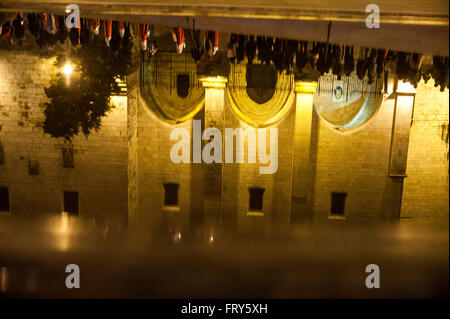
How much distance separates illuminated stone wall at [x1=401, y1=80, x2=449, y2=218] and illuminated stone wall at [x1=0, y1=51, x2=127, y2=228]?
738 centimetres

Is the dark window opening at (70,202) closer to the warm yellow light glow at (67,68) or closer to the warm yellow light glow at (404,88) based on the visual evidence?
the warm yellow light glow at (67,68)

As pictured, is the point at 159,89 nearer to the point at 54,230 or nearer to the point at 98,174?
the point at 98,174

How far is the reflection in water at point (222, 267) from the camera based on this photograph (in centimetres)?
635

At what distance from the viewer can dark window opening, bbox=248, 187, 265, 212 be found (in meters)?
13.0

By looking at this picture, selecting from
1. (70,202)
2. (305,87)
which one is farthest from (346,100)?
(70,202)

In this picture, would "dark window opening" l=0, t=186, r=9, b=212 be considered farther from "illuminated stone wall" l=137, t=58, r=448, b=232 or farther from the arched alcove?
the arched alcove

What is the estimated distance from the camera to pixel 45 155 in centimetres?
1245

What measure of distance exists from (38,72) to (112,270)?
23.1 feet

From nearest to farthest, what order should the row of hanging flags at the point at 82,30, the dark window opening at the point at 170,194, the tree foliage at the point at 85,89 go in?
the row of hanging flags at the point at 82,30, the tree foliage at the point at 85,89, the dark window opening at the point at 170,194

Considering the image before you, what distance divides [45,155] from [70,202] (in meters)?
1.41

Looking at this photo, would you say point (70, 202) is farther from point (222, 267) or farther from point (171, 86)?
point (222, 267)

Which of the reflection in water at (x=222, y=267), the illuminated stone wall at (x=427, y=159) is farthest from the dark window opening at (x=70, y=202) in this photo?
the illuminated stone wall at (x=427, y=159)

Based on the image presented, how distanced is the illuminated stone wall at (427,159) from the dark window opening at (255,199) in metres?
3.72

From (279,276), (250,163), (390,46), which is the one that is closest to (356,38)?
(390,46)
